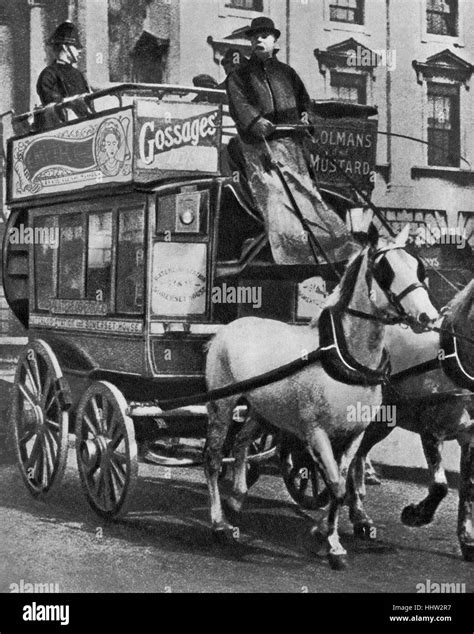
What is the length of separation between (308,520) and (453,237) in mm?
2409

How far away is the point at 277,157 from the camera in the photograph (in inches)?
271

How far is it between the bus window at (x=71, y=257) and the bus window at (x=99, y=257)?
0.12 metres

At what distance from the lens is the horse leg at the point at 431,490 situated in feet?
20.7

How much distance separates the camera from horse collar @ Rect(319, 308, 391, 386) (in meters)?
5.72

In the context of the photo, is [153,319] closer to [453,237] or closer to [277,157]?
[277,157]

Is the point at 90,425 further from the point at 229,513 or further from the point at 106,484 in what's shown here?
the point at 229,513

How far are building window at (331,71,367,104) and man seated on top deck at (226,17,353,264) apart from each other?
5.76m

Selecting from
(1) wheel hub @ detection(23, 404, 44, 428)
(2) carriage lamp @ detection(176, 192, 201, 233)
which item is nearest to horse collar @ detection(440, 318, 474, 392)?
(2) carriage lamp @ detection(176, 192, 201, 233)

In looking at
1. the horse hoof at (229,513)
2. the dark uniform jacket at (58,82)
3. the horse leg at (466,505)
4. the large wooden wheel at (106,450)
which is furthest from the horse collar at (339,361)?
the dark uniform jacket at (58,82)

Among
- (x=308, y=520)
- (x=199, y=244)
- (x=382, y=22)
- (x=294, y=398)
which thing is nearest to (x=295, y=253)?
(x=199, y=244)

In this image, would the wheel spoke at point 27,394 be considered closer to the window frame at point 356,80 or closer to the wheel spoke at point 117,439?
the wheel spoke at point 117,439

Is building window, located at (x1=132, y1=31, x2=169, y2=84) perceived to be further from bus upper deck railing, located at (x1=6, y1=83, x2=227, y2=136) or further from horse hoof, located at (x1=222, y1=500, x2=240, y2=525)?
horse hoof, located at (x1=222, y1=500, x2=240, y2=525)

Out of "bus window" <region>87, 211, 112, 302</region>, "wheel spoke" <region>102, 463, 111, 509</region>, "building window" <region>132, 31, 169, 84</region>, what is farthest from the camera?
"building window" <region>132, 31, 169, 84</region>

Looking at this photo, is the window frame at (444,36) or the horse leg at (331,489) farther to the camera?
the window frame at (444,36)
